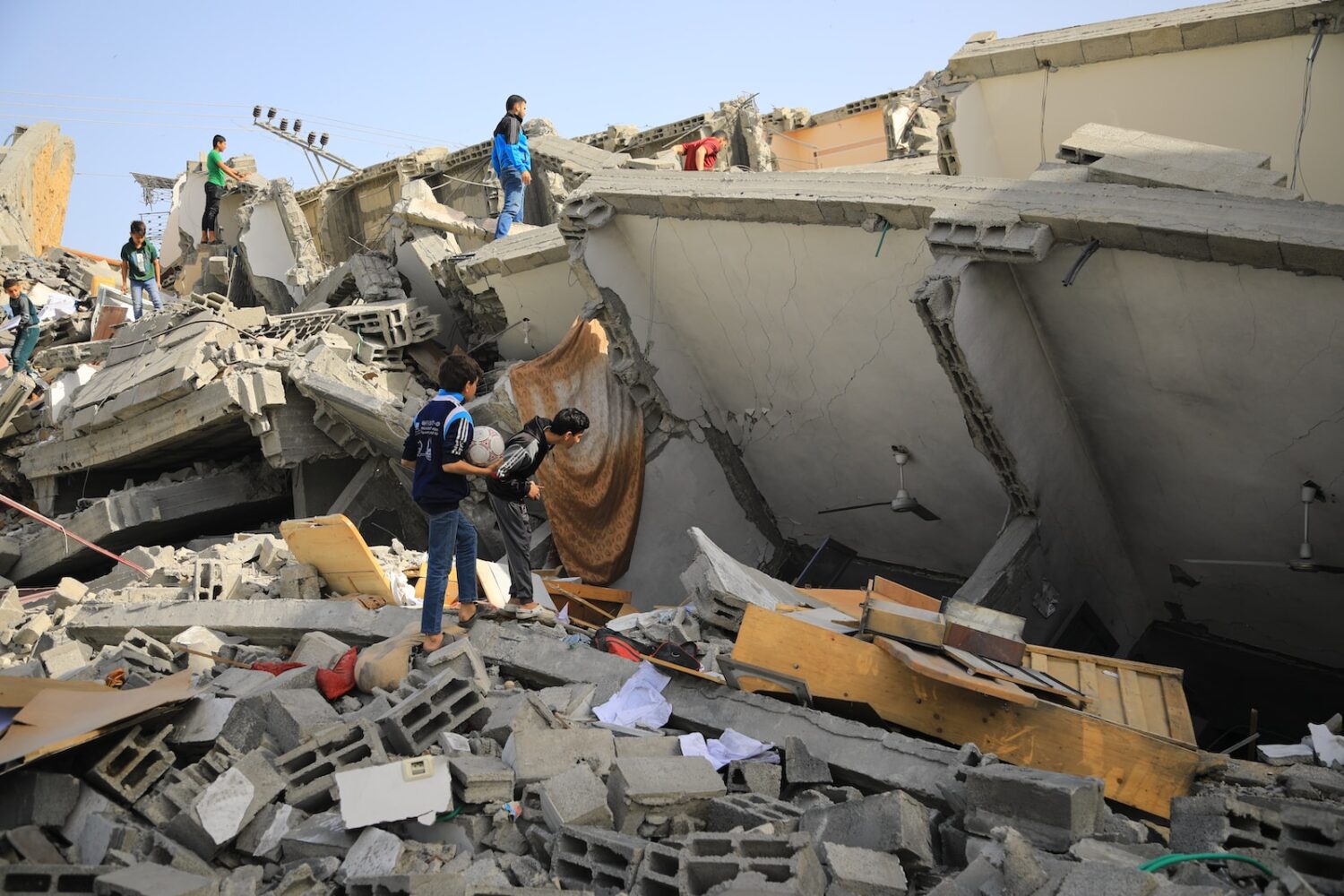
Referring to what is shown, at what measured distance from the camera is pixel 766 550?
10070 mm

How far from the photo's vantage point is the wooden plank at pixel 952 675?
190 inches

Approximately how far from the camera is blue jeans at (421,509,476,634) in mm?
5777

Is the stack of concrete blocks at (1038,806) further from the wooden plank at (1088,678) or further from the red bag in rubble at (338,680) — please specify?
the red bag in rubble at (338,680)

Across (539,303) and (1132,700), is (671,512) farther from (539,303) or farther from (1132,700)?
(1132,700)

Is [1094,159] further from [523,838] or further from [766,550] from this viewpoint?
[523,838]

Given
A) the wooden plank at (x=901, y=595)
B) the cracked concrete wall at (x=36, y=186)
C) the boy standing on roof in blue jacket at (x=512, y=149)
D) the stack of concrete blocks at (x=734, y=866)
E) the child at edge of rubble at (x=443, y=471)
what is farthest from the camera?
the cracked concrete wall at (x=36, y=186)

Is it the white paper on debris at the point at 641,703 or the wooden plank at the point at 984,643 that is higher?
the white paper on debris at the point at 641,703

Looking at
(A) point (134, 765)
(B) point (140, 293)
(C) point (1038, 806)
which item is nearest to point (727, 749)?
(C) point (1038, 806)

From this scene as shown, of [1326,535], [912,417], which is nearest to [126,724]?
[912,417]

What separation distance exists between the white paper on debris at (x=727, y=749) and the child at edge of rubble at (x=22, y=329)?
1383cm

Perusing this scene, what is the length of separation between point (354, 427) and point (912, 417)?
615 cm

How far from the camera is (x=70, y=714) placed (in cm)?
493

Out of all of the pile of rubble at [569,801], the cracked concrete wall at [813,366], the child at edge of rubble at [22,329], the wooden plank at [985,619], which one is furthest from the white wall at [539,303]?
the child at edge of rubble at [22,329]

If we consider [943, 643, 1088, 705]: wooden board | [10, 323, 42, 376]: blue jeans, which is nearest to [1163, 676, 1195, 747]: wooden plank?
[943, 643, 1088, 705]: wooden board
